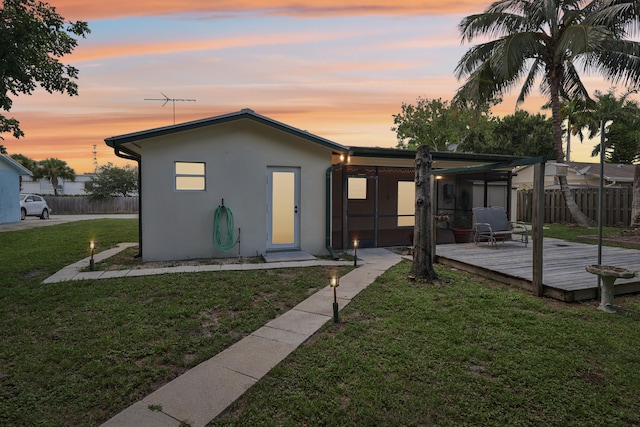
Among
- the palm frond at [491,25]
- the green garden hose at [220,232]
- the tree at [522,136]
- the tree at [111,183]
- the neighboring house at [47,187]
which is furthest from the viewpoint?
the neighboring house at [47,187]

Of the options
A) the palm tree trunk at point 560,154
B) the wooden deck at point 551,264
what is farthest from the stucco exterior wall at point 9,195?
the palm tree trunk at point 560,154

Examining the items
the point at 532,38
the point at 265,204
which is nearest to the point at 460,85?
the point at 532,38

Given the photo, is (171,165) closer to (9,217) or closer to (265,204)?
(265,204)

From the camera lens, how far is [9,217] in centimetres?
1838

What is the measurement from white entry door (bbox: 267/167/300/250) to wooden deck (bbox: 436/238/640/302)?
139 inches

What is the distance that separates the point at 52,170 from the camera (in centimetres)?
3462

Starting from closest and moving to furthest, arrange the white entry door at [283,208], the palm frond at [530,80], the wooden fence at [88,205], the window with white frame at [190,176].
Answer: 1. the window with white frame at [190,176]
2. the white entry door at [283,208]
3. the palm frond at [530,80]
4. the wooden fence at [88,205]

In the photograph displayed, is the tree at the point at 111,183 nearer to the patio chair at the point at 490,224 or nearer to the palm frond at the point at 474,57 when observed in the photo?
the palm frond at the point at 474,57

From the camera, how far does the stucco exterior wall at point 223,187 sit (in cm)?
786

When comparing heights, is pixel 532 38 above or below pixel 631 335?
above

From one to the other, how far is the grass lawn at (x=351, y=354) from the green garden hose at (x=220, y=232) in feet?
7.88

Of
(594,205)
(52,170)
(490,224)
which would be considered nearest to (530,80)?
(594,205)

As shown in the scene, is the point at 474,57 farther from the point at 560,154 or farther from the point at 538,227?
the point at 538,227

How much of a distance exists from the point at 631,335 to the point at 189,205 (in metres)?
7.80
